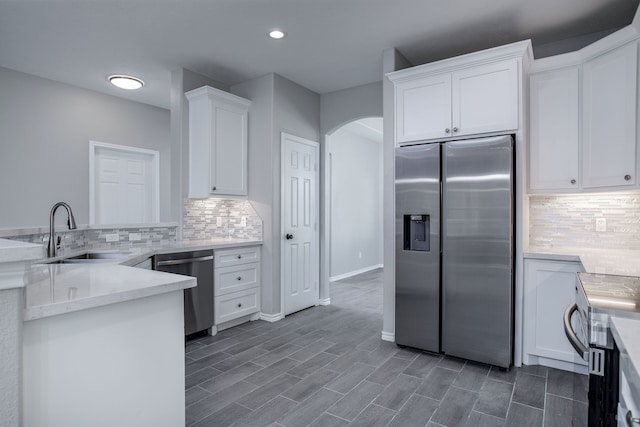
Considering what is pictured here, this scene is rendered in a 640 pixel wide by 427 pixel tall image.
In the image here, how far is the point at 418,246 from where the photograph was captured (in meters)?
3.05

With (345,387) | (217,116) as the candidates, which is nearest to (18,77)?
(217,116)

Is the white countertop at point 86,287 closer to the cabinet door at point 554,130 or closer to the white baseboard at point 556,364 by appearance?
the white baseboard at point 556,364

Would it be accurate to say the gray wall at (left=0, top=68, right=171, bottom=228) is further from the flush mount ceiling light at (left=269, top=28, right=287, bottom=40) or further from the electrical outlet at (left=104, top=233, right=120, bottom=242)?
the flush mount ceiling light at (left=269, top=28, right=287, bottom=40)

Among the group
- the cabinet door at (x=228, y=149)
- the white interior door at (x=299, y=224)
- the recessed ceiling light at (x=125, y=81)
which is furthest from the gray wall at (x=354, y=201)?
the recessed ceiling light at (x=125, y=81)

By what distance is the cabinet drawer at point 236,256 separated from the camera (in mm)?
3523

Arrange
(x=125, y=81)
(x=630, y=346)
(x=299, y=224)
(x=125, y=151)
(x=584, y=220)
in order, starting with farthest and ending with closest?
1. (x=125, y=151)
2. (x=299, y=224)
3. (x=125, y=81)
4. (x=584, y=220)
5. (x=630, y=346)

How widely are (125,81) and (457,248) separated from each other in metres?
3.94

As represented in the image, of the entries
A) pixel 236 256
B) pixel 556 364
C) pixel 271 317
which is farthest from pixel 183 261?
pixel 556 364

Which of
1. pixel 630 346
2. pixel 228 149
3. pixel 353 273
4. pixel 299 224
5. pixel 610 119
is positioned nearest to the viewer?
pixel 630 346

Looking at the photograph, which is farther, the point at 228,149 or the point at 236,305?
the point at 228,149

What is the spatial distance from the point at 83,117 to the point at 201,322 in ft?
10.3

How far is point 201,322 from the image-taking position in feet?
10.9

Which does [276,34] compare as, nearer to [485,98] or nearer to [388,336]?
[485,98]

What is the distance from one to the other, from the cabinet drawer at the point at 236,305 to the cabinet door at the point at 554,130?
291cm
